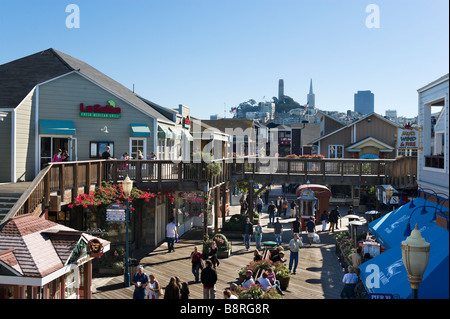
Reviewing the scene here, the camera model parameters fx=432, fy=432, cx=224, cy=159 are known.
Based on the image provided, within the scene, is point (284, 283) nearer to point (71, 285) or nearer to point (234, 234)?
point (71, 285)

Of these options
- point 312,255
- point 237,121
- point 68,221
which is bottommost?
point 312,255

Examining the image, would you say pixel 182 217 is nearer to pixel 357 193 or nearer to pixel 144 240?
pixel 144 240

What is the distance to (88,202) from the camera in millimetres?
15781

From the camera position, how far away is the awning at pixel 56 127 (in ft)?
65.5

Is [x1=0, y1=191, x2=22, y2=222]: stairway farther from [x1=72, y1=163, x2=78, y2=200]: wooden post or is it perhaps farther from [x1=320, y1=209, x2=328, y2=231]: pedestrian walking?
[x1=320, y1=209, x2=328, y2=231]: pedestrian walking

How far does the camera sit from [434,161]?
1224cm

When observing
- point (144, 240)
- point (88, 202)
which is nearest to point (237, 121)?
point (144, 240)

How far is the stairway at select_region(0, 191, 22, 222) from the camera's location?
1318 cm

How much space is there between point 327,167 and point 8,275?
20.6 meters

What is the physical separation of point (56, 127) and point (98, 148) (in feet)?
7.44

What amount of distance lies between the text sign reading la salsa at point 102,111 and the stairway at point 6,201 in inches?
300

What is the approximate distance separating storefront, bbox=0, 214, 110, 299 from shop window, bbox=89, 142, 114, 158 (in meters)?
10.6

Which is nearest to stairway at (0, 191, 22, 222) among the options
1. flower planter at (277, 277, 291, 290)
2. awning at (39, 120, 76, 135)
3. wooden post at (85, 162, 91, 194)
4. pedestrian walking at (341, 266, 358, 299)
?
wooden post at (85, 162, 91, 194)

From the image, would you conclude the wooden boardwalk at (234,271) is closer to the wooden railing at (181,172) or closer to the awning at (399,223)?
the awning at (399,223)
